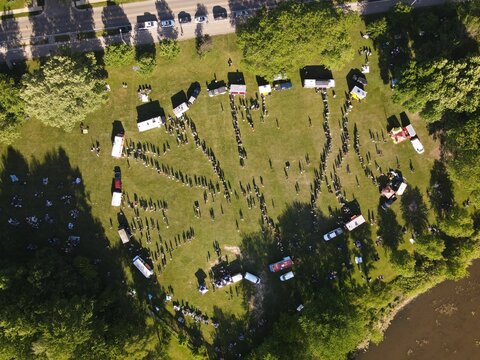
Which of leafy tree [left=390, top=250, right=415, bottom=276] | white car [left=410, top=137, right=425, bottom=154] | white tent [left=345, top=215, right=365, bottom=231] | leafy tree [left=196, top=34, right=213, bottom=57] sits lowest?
leafy tree [left=390, top=250, right=415, bottom=276]

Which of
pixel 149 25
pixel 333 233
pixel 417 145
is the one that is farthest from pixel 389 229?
pixel 149 25

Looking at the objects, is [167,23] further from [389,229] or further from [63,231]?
[389,229]

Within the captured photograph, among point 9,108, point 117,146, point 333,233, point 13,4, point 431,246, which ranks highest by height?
point 13,4

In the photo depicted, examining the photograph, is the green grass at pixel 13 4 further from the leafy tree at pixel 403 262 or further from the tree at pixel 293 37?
the leafy tree at pixel 403 262

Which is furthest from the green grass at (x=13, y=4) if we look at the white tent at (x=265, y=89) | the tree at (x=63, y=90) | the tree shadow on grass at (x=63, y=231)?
the white tent at (x=265, y=89)

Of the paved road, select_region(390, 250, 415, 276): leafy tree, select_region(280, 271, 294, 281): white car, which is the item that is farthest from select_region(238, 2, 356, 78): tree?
select_region(280, 271, 294, 281): white car

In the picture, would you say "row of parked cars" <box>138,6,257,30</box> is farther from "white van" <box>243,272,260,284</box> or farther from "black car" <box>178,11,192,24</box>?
"white van" <box>243,272,260,284</box>
